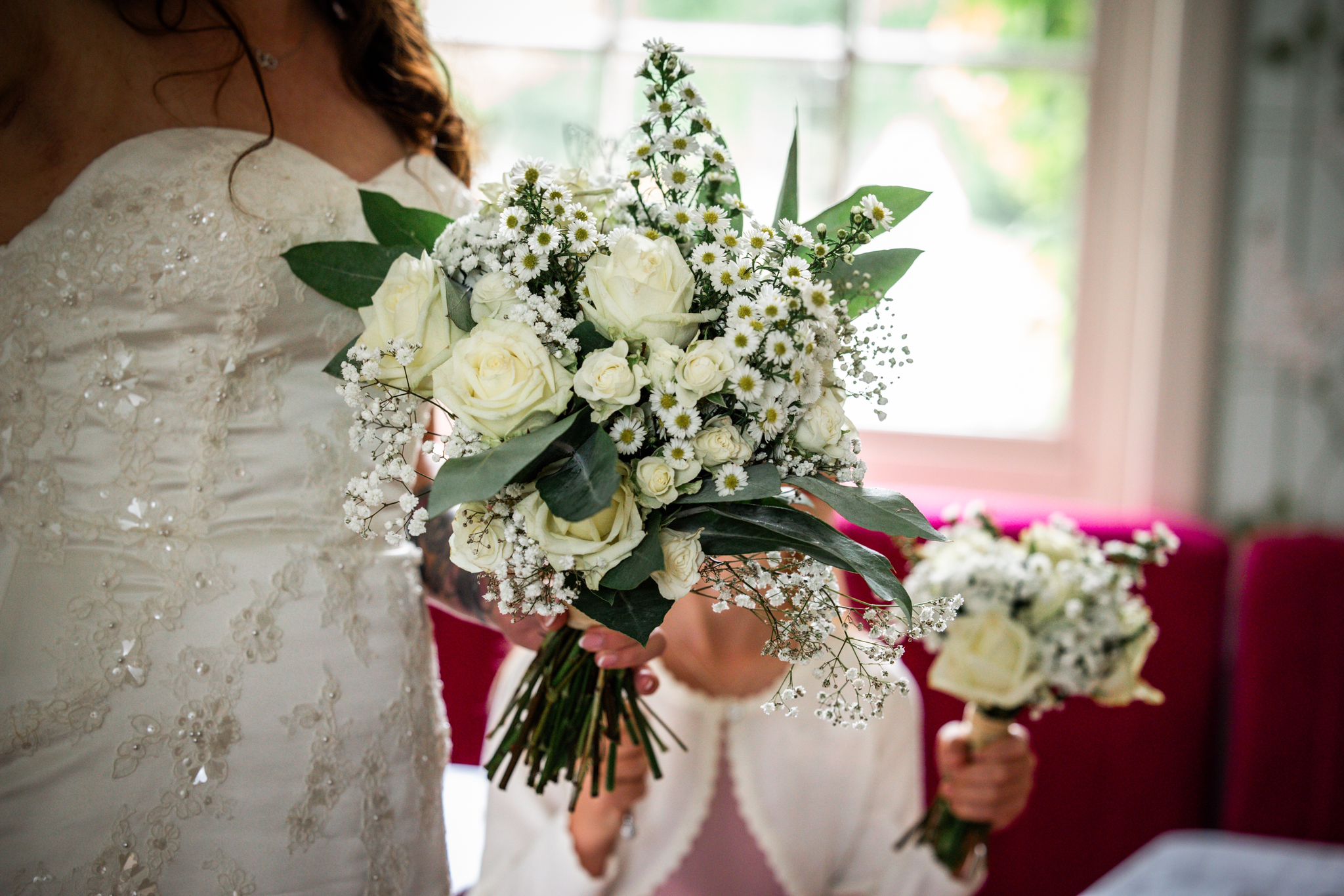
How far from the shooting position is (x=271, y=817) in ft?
3.20

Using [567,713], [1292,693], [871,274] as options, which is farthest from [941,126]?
[567,713]

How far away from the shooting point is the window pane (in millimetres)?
2666

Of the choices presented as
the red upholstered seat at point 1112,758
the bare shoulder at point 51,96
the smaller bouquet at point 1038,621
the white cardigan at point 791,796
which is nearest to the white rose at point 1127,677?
the smaller bouquet at point 1038,621

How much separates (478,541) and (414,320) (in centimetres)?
19

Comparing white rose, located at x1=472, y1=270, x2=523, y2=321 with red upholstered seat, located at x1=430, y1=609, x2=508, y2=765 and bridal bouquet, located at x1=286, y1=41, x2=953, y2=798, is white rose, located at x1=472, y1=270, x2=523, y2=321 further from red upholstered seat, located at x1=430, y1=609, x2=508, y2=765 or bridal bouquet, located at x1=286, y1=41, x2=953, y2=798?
red upholstered seat, located at x1=430, y1=609, x2=508, y2=765

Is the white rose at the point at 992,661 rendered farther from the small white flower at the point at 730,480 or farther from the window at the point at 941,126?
the window at the point at 941,126

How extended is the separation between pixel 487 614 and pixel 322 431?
0.93ft

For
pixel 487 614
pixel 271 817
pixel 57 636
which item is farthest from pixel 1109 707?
pixel 57 636

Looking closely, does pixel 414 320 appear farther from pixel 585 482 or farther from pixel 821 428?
pixel 821 428

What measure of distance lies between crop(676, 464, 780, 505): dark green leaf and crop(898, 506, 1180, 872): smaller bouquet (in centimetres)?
73

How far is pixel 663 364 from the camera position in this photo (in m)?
0.80

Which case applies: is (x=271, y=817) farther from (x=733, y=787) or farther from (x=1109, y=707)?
(x=1109, y=707)

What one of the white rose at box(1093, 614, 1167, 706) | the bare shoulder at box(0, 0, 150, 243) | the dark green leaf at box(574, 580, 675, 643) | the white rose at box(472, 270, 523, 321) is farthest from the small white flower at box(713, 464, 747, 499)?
the white rose at box(1093, 614, 1167, 706)

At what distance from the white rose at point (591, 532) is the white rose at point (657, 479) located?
0.06ft
